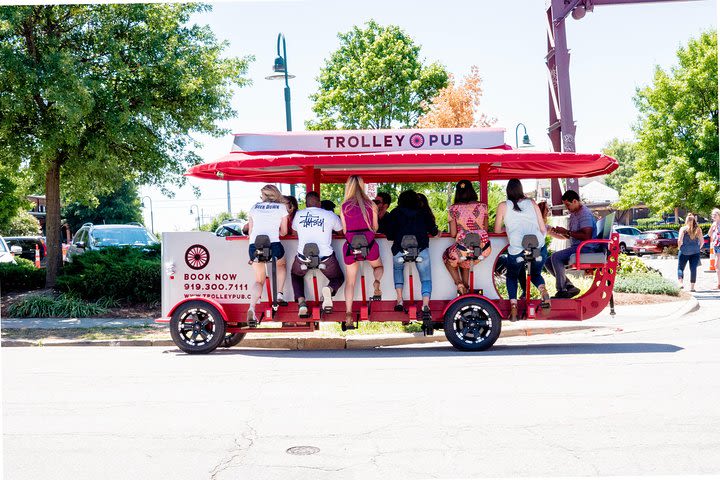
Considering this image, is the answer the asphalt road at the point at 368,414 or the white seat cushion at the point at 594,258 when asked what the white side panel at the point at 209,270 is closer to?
the asphalt road at the point at 368,414

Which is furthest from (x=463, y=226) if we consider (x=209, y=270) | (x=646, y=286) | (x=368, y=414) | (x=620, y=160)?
(x=620, y=160)

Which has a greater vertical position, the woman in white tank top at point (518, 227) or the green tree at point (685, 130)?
the green tree at point (685, 130)

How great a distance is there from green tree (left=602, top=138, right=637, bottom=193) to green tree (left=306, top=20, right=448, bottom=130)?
5626 centimetres

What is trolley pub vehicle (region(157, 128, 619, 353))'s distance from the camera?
915cm

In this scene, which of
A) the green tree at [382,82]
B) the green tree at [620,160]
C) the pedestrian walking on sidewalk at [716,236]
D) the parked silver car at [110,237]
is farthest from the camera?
the green tree at [620,160]

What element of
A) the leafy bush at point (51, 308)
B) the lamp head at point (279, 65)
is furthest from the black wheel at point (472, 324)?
the lamp head at point (279, 65)

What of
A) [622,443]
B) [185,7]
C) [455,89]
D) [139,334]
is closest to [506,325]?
[139,334]

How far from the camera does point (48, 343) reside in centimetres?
1083

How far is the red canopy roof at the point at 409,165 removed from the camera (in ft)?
29.6

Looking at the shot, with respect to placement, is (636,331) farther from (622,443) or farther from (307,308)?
(622,443)

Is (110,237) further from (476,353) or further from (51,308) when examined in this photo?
(476,353)

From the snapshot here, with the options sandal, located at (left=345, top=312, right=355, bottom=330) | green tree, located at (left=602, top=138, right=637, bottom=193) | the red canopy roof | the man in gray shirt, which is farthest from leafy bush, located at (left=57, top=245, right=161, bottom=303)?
green tree, located at (left=602, top=138, right=637, bottom=193)

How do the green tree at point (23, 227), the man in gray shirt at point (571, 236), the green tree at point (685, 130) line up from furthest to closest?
the green tree at point (23, 227) < the green tree at point (685, 130) < the man in gray shirt at point (571, 236)

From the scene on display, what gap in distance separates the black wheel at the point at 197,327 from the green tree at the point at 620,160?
86248mm
